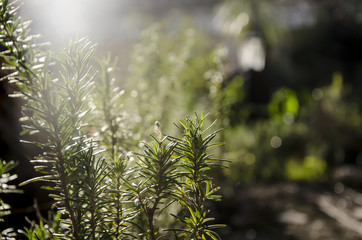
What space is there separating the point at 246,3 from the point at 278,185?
9261 millimetres

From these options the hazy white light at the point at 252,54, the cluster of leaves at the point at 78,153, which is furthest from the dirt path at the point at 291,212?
the hazy white light at the point at 252,54

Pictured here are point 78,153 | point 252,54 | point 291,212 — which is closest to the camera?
point 78,153

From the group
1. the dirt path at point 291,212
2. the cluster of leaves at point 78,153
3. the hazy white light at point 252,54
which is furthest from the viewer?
the hazy white light at point 252,54

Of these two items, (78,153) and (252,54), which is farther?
(252,54)

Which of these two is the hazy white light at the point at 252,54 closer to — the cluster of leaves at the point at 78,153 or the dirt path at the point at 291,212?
the dirt path at the point at 291,212

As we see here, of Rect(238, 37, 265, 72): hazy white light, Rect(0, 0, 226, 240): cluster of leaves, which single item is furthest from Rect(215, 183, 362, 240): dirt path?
Rect(238, 37, 265, 72): hazy white light

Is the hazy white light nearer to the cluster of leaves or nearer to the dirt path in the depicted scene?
the dirt path

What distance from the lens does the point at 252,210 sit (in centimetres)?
483

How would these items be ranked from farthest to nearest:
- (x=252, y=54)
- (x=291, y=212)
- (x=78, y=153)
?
(x=252, y=54) < (x=291, y=212) < (x=78, y=153)

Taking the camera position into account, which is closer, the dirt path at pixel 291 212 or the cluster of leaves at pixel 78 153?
the cluster of leaves at pixel 78 153

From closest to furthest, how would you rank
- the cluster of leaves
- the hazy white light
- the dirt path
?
the cluster of leaves
the dirt path
the hazy white light

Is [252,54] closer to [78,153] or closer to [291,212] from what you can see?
[291,212]

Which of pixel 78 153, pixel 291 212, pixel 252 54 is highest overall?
pixel 252 54

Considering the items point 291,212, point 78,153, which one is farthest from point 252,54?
point 78,153
